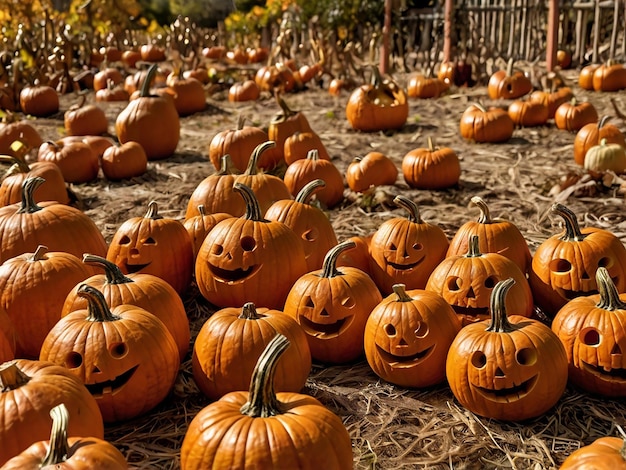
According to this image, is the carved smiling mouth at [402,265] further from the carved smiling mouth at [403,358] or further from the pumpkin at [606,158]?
the pumpkin at [606,158]

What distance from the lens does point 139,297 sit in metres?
3.55

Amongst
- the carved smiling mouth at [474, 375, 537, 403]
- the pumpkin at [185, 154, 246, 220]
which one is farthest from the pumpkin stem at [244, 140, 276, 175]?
the carved smiling mouth at [474, 375, 537, 403]

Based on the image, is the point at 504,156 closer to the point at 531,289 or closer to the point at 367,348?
the point at 531,289

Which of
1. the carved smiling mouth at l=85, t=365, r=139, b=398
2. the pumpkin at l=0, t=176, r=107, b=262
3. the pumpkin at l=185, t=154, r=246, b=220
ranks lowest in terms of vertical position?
the carved smiling mouth at l=85, t=365, r=139, b=398

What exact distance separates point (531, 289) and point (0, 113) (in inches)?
299

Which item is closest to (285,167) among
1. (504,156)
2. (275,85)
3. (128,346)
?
(504,156)

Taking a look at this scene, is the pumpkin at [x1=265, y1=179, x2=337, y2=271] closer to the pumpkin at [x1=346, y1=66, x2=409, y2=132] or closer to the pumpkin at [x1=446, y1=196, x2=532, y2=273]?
the pumpkin at [x1=446, y1=196, x2=532, y2=273]

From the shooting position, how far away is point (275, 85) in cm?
1245

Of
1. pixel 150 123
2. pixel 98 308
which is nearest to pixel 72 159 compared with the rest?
pixel 150 123

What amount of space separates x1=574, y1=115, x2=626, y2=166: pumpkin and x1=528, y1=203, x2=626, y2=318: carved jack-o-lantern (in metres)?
3.23

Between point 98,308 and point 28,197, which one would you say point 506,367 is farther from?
point 28,197

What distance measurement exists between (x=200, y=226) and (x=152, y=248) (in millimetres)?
433

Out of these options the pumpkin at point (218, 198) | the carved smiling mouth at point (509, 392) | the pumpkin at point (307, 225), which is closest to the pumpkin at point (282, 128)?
the pumpkin at point (218, 198)

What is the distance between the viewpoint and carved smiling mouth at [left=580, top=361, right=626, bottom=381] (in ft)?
10.9
